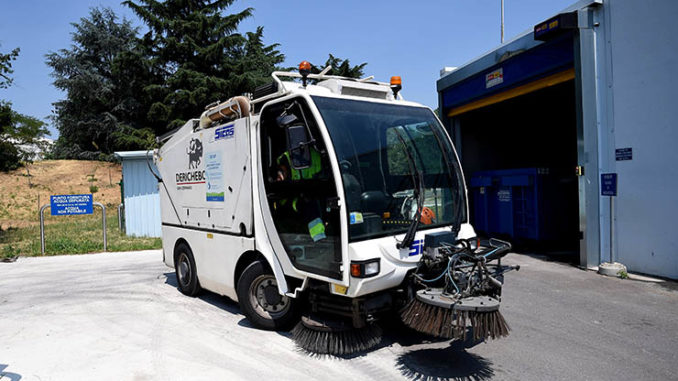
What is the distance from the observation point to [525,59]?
8.91 metres

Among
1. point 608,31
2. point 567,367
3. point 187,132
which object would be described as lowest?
point 567,367

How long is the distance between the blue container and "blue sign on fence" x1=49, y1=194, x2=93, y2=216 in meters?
10.0

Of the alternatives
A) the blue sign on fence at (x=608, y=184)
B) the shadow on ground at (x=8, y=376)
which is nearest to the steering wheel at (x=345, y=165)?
the shadow on ground at (x=8, y=376)

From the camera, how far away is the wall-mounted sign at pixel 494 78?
961 cm

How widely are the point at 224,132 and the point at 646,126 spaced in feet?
20.1

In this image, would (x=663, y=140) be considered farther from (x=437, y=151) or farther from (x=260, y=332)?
(x=260, y=332)

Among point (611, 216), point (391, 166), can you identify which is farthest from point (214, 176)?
point (611, 216)

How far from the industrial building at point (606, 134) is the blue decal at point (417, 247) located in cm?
466

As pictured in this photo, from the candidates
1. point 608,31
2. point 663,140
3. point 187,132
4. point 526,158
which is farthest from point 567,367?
point 526,158

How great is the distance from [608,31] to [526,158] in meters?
5.86

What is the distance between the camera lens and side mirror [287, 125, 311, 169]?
3.94 m

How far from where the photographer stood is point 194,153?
6000mm

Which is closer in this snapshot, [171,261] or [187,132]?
[187,132]

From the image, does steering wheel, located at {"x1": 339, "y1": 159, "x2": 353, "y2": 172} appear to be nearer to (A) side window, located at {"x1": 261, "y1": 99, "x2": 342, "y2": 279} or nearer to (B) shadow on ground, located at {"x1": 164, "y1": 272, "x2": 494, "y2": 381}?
(A) side window, located at {"x1": 261, "y1": 99, "x2": 342, "y2": 279}
